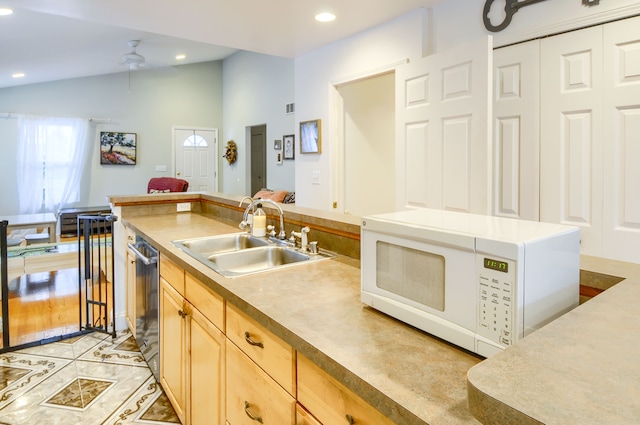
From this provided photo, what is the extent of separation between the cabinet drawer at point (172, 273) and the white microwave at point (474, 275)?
1.05 metres

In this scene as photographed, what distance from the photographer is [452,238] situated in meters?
0.86

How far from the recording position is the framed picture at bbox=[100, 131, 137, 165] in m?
7.64

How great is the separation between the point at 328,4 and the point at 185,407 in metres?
2.72

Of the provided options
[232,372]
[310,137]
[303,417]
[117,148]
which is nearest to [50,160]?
[117,148]

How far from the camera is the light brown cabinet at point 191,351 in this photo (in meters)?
1.47

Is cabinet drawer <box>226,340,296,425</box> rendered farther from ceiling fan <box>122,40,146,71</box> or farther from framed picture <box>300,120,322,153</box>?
ceiling fan <box>122,40,146,71</box>

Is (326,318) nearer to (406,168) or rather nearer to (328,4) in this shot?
(406,168)

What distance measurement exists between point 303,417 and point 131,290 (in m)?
2.23

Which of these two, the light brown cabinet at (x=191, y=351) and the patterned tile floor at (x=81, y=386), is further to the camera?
the patterned tile floor at (x=81, y=386)

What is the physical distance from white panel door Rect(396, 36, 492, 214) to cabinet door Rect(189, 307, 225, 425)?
185 centimetres

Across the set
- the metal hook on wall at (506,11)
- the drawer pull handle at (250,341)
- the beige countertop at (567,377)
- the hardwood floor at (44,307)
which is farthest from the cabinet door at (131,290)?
the metal hook on wall at (506,11)

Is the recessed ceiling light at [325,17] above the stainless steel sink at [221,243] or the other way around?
above

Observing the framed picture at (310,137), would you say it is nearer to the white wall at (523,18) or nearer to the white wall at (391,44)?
the white wall at (391,44)

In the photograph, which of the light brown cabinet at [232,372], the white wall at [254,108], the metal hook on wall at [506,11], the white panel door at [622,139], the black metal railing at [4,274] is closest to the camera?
the light brown cabinet at [232,372]
